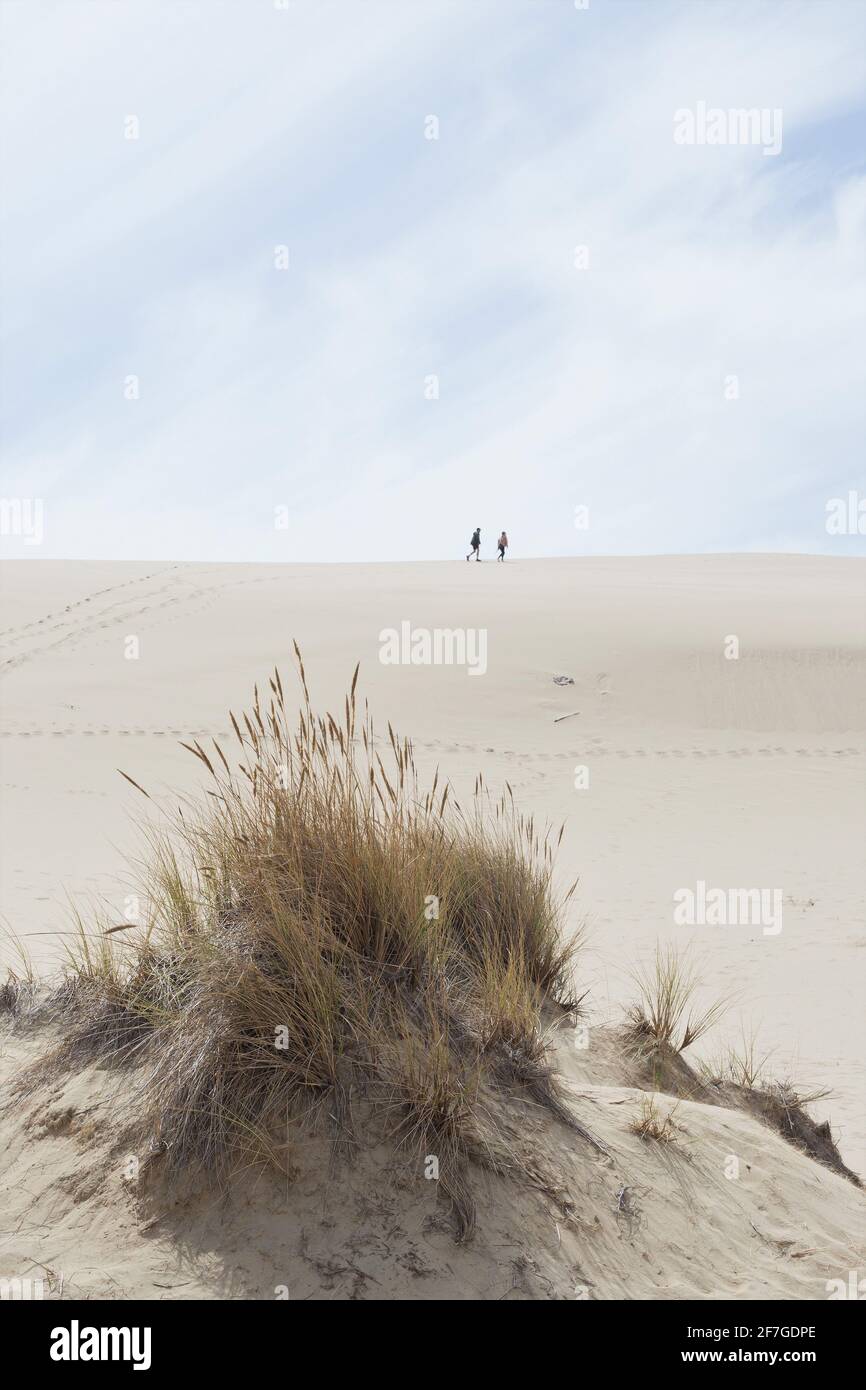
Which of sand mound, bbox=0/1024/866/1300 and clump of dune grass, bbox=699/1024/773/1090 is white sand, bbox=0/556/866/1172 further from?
sand mound, bbox=0/1024/866/1300

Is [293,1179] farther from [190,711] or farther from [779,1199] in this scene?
[190,711]

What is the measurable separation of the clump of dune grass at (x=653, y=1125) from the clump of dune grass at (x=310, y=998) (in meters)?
0.26

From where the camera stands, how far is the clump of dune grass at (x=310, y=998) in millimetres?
2662

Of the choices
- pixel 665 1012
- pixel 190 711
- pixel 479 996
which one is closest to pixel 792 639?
pixel 190 711

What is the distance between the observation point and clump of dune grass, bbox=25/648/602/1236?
266 cm

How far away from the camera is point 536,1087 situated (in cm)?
300

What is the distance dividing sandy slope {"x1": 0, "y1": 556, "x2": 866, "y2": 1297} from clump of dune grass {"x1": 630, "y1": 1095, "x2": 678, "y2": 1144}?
0.25 metres

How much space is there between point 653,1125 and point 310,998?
49.6 inches

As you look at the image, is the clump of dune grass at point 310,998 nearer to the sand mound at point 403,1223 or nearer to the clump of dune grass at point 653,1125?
the sand mound at point 403,1223

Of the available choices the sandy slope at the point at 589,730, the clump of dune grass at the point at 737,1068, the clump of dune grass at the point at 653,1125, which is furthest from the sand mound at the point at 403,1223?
the clump of dune grass at the point at 737,1068

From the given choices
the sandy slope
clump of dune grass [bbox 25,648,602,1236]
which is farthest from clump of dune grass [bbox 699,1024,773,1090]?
clump of dune grass [bbox 25,648,602,1236]

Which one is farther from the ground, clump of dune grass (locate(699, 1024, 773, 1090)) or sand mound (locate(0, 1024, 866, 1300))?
sand mound (locate(0, 1024, 866, 1300))

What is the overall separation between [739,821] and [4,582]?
1941 centimetres
